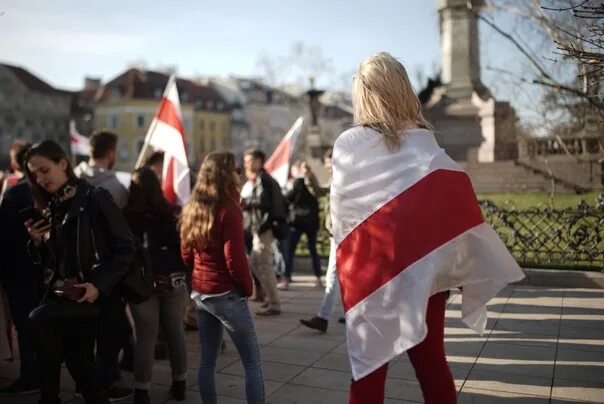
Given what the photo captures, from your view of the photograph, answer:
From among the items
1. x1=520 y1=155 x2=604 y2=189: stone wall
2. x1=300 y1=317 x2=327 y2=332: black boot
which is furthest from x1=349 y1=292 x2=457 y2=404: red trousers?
x1=520 y1=155 x2=604 y2=189: stone wall

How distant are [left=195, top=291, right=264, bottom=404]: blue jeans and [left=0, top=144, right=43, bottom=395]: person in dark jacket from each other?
1747 millimetres

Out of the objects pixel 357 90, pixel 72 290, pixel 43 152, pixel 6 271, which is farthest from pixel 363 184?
pixel 6 271

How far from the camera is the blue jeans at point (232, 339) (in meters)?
4.08

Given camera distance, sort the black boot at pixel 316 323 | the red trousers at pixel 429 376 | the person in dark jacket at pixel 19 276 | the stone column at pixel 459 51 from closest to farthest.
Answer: the red trousers at pixel 429 376
the person in dark jacket at pixel 19 276
the black boot at pixel 316 323
the stone column at pixel 459 51

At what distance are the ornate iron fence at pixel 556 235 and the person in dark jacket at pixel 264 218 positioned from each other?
4.36 meters

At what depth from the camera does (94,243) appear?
12.9 ft

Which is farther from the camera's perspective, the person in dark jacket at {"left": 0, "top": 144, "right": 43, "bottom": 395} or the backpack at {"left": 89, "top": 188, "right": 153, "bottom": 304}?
the person in dark jacket at {"left": 0, "top": 144, "right": 43, "bottom": 395}

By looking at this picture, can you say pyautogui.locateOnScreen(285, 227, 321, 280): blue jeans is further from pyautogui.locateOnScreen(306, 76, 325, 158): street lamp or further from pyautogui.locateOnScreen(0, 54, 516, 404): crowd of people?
pyautogui.locateOnScreen(306, 76, 325, 158): street lamp

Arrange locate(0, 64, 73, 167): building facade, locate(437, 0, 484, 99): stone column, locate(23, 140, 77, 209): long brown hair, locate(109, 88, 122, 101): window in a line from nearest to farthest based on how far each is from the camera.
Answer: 1. locate(23, 140, 77, 209): long brown hair
2. locate(437, 0, 484, 99): stone column
3. locate(0, 64, 73, 167): building facade
4. locate(109, 88, 122, 101): window

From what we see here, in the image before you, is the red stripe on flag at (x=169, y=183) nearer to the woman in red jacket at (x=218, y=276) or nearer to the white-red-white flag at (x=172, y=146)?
the white-red-white flag at (x=172, y=146)

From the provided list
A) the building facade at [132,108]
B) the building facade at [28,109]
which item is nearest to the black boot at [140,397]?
the building facade at [28,109]

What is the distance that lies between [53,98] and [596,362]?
8283 centimetres

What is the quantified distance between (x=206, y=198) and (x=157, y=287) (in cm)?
96

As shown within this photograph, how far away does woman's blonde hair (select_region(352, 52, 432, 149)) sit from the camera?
9.77 feet
